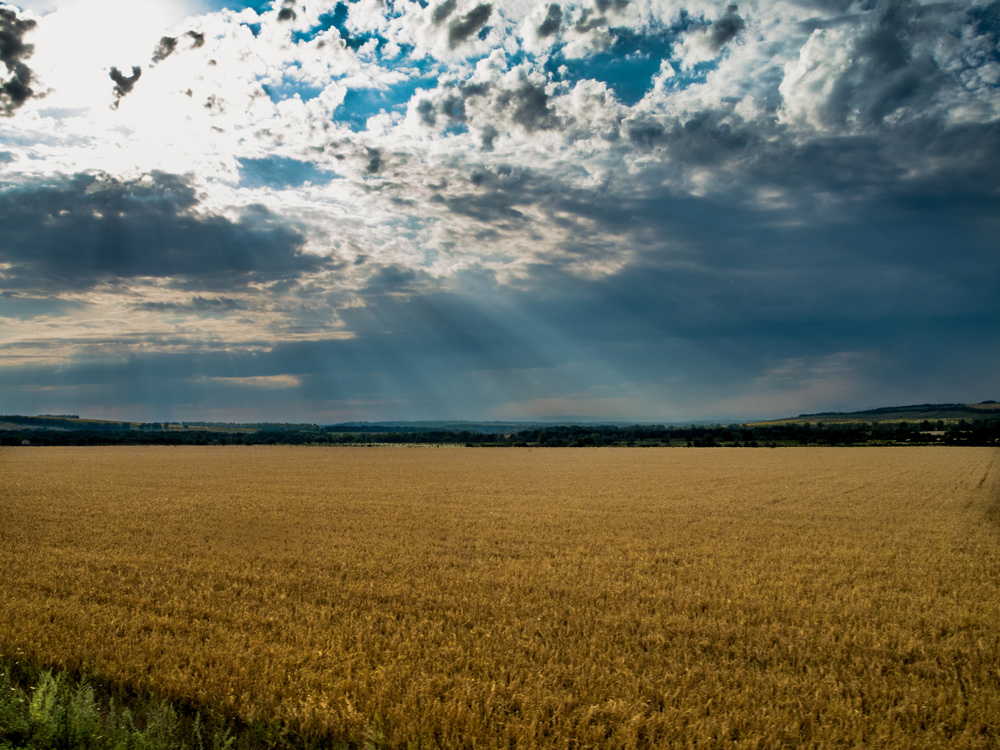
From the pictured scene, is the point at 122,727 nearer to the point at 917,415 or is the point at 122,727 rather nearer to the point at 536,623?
the point at 536,623

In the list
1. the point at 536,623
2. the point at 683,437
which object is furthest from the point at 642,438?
the point at 536,623

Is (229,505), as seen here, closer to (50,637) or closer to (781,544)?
(50,637)

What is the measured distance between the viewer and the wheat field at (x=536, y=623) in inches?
247

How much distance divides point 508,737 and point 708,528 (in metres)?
15.0

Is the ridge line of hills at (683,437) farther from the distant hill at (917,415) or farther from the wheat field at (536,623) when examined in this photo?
the wheat field at (536,623)

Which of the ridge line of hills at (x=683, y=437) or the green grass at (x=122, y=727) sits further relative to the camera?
the ridge line of hills at (x=683, y=437)

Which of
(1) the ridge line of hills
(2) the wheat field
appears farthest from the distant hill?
(2) the wheat field

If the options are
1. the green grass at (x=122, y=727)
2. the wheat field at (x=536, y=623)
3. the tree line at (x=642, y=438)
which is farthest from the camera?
the tree line at (x=642, y=438)

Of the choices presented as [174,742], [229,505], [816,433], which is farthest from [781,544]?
[816,433]

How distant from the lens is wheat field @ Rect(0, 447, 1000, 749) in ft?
20.6

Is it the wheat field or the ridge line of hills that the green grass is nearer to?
the wheat field

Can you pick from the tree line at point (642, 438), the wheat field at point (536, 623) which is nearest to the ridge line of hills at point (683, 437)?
the tree line at point (642, 438)

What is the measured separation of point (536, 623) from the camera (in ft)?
29.8

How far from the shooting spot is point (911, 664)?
788cm
